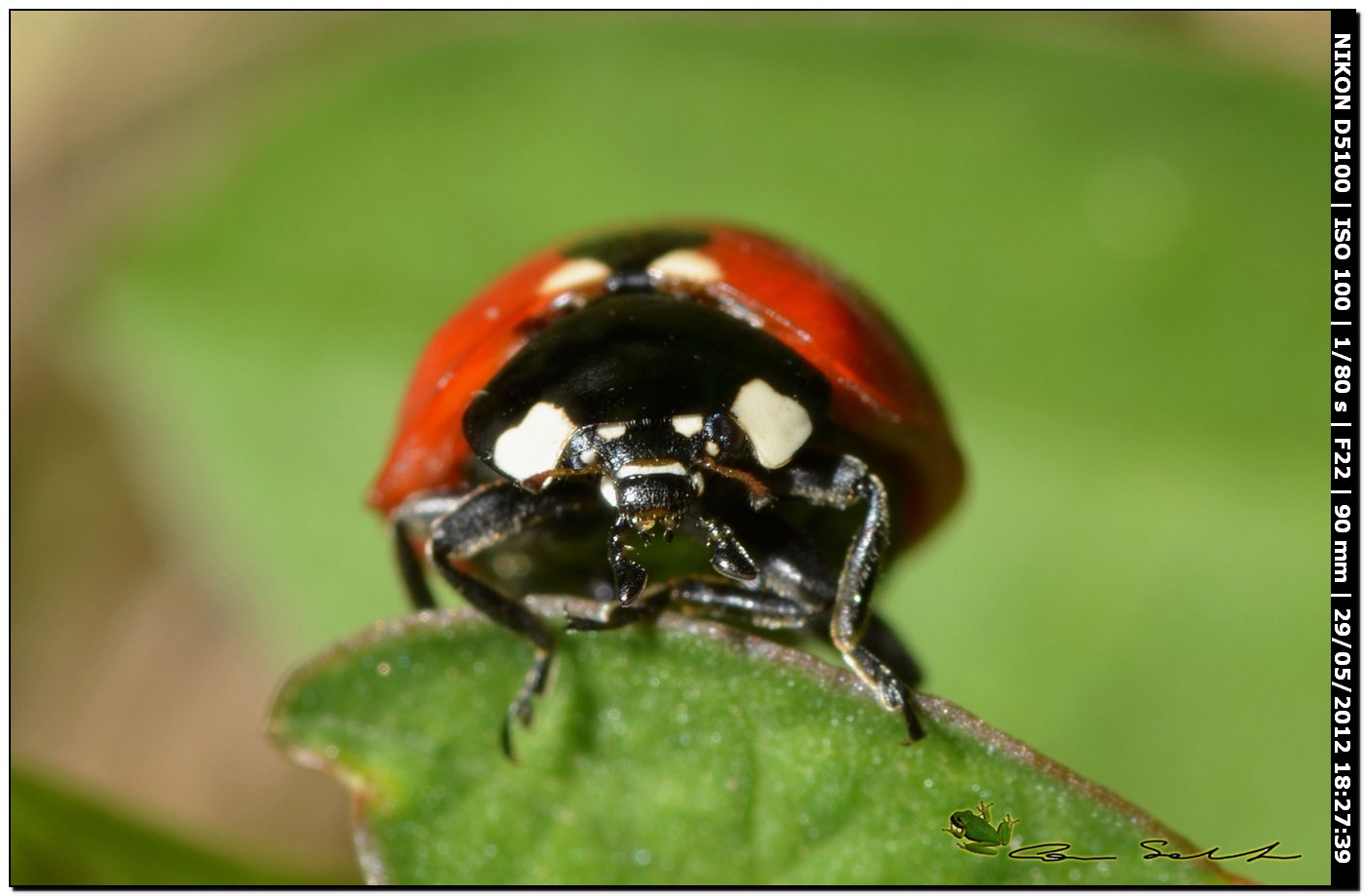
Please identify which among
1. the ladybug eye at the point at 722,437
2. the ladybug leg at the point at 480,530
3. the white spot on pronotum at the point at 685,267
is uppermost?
the white spot on pronotum at the point at 685,267

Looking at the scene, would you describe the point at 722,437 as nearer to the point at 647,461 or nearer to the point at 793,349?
the point at 647,461

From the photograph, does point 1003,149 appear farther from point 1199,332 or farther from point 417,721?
point 417,721

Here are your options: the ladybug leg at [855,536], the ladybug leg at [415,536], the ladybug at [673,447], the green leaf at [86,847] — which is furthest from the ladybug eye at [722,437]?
the green leaf at [86,847]

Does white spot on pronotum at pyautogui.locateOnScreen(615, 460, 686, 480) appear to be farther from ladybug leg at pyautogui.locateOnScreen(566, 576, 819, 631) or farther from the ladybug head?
ladybug leg at pyautogui.locateOnScreen(566, 576, 819, 631)

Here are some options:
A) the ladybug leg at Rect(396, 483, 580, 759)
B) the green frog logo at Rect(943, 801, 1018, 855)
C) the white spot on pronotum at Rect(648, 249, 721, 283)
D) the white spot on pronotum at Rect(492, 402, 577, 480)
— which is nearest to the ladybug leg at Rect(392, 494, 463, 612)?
the ladybug leg at Rect(396, 483, 580, 759)

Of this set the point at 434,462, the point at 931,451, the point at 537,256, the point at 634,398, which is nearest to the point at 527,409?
the point at 634,398

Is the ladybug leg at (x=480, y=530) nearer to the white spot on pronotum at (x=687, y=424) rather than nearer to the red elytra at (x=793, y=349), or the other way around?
the red elytra at (x=793, y=349)

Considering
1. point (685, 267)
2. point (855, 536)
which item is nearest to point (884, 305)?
point (685, 267)
